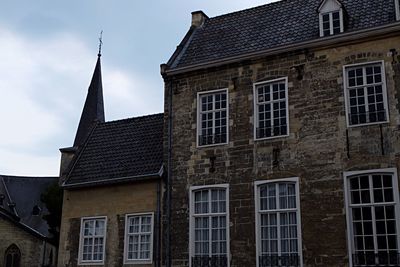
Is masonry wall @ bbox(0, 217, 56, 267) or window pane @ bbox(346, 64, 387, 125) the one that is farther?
masonry wall @ bbox(0, 217, 56, 267)

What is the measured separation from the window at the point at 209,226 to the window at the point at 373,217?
12.7 ft

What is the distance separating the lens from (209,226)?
17.2 m

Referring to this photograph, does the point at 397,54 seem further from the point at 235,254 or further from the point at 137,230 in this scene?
the point at 137,230

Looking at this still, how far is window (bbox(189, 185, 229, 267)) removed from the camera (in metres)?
16.8

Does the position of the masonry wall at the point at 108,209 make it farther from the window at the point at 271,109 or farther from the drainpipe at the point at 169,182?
the window at the point at 271,109

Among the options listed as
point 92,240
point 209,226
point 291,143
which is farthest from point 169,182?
point 291,143

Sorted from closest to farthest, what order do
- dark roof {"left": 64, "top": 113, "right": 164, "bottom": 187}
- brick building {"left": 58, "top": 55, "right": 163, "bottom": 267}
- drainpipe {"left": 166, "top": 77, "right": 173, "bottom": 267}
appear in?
drainpipe {"left": 166, "top": 77, "right": 173, "bottom": 267} < brick building {"left": 58, "top": 55, "right": 163, "bottom": 267} < dark roof {"left": 64, "top": 113, "right": 164, "bottom": 187}

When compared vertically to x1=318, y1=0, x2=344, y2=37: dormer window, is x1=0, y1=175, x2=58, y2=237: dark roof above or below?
below

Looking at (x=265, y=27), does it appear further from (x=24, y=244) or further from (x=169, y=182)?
(x=24, y=244)

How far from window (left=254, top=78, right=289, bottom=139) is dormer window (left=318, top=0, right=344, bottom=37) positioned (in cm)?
206

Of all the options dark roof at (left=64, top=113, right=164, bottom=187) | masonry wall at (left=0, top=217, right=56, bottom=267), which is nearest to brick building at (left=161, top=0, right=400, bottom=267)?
dark roof at (left=64, top=113, right=164, bottom=187)

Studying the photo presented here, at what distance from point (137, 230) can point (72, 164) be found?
454 cm

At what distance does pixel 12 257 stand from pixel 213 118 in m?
23.6

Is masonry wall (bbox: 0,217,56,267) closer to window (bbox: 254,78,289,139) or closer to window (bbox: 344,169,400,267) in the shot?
window (bbox: 254,78,289,139)
